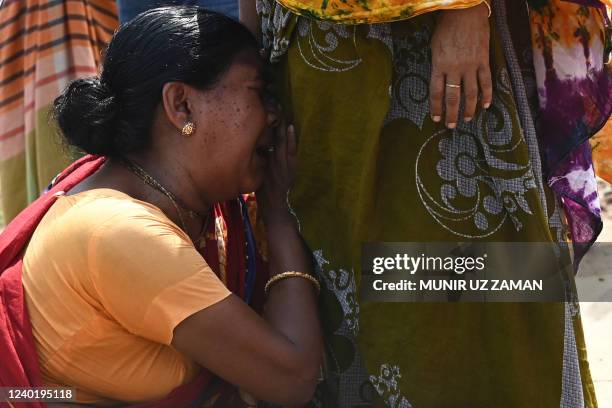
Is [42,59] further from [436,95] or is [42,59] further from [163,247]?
[436,95]

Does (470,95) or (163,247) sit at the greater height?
(470,95)

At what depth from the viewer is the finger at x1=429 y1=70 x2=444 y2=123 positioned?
6.22 ft

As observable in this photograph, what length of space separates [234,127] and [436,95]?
0.52 metres

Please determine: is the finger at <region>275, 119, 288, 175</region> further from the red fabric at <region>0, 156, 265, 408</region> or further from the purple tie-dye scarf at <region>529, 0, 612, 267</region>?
the purple tie-dye scarf at <region>529, 0, 612, 267</region>

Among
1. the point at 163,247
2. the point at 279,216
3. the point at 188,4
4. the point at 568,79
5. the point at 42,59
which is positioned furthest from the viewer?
the point at 42,59

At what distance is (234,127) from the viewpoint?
2145 millimetres

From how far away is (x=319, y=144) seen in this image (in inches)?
84.8

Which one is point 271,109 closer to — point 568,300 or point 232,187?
point 232,187

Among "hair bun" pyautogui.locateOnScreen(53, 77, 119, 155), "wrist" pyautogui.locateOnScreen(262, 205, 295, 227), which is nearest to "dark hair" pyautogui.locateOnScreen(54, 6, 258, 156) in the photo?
"hair bun" pyautogui.locateOnScreen(53, 77, 119, 155)

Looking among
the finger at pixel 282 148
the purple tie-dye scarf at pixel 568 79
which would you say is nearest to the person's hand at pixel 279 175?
the finger at pixel 282 148

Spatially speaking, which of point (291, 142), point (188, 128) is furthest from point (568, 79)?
point (188, 128)

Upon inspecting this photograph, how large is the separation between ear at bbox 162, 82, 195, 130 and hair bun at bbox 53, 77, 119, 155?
5.6 inches

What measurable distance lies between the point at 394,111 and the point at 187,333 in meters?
0.71

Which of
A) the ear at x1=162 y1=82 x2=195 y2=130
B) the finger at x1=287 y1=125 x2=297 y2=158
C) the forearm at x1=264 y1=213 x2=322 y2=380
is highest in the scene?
the ear at x1=162 y1=82 x2=195 y2=130
